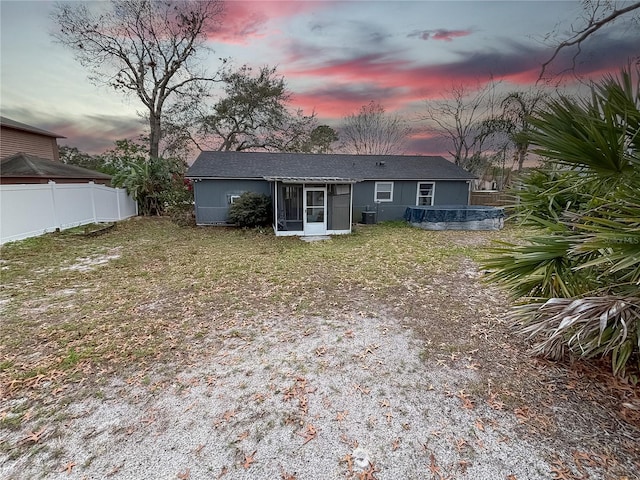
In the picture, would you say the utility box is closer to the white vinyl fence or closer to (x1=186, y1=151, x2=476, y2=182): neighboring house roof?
(x1=186, y1=151, x2=476, y2=182): neighboring house roof

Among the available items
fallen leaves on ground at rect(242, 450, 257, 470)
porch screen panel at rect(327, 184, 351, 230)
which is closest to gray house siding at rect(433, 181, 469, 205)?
porch screen panel at rect(327, 184, 351, 230)

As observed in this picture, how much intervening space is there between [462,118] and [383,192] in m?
14.0

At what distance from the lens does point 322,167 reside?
50.6ft

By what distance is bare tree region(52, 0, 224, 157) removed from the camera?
1562 cm

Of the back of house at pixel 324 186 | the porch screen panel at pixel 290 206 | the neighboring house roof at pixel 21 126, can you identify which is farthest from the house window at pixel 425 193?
the neighboring house roof at pixel 21 126

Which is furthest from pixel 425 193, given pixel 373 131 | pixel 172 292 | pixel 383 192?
pixel 373 131

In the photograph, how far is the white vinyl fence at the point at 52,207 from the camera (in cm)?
836

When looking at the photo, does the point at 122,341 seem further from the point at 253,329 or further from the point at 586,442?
the point at 586,442

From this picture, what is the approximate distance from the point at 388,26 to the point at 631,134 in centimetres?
991

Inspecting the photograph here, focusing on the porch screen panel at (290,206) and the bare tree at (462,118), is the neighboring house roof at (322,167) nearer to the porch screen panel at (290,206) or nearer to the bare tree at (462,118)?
the porch screen panel at (290,206)

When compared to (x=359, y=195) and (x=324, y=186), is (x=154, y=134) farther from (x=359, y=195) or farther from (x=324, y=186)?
(x=359, y=195)

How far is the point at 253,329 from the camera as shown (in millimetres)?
4168

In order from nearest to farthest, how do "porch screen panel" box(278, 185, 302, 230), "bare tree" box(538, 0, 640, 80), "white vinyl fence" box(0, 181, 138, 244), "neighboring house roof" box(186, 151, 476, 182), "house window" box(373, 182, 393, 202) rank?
"bare tree" box(538, 0, 640, 80)
"white vinyl fence" box(0, 181, 138, 244)
"porch screen panel" box(278, 185, 302, 230)
"neighboring house roof" box(186, 151, 476, 182)
"house window" box(373, 182, 393, 202)

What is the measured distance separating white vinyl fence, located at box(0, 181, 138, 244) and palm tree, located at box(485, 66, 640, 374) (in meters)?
12.1
